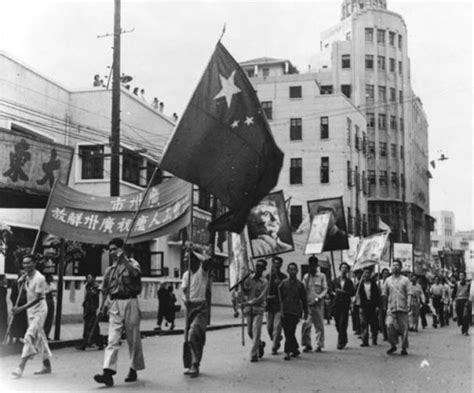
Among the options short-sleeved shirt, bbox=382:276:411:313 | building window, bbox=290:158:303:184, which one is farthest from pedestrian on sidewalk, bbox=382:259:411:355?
building window, bbox=290:158:303:184

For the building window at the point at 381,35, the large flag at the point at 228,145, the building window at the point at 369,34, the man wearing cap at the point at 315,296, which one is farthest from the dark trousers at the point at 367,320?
the building window at the point at 381,35

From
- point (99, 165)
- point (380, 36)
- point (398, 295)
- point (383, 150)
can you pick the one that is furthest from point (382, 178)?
point (398, 295)

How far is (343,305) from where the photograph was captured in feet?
51.6

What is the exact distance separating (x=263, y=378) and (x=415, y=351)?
5358 millimetres

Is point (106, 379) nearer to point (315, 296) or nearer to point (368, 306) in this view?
point (315, 296)

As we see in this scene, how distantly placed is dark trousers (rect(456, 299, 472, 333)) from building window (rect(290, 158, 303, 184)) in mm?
35195

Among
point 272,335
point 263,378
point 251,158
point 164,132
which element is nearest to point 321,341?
point 272,335

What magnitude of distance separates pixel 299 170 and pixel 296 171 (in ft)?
0.79

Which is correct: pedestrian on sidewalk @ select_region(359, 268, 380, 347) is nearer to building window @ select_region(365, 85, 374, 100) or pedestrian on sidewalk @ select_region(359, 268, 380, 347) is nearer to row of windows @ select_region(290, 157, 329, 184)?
row of windows @ select_region(290, 157, 329, 184)

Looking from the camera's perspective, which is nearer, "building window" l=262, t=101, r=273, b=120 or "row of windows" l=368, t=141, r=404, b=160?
"building window" l=262, t=101, r=273, b=120

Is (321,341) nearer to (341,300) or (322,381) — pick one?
(341,300)

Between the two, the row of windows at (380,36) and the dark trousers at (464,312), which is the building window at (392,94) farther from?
the dark trousers at (464,312)

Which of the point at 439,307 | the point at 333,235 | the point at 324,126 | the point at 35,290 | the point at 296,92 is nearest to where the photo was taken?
the point at 35,290

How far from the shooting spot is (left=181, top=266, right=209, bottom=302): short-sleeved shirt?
10477 millimetres
